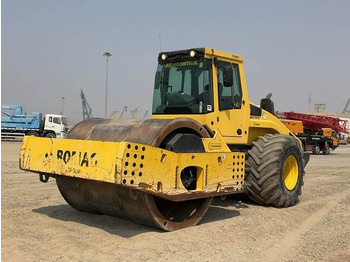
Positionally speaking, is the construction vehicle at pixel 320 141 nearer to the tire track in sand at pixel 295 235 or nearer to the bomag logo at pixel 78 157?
the tire track in sand at pixel 295 235

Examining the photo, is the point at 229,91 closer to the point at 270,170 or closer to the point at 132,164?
the point at 270,170

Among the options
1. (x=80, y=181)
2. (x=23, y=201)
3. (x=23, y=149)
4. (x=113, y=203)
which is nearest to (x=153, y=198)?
(x=113, y=203)

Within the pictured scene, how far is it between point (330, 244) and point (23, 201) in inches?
214

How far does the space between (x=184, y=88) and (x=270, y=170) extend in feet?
6.82

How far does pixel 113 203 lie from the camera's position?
5445mm

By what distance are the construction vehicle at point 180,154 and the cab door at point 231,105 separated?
2 centimetres

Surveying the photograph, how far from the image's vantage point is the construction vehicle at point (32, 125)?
33.2 m

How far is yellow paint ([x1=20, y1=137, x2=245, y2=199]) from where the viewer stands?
4.56m

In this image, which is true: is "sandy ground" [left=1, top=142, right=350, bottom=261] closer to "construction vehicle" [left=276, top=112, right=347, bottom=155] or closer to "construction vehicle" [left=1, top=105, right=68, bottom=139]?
"construction vehicle" [left=276, top=112, right=347, bottom=155]

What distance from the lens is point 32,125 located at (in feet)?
111

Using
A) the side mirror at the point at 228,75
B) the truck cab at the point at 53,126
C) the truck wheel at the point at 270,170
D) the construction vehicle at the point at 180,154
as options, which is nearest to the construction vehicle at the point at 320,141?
the construction vehicle at the point at 180,154

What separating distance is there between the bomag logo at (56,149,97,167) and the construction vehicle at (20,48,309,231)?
0.01 metres

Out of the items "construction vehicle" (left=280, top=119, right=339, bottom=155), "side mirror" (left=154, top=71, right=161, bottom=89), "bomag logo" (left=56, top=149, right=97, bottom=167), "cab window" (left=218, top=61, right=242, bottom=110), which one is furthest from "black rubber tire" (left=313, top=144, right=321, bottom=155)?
"bomag logo" (left=56, top=149, right=97, bottom=167)

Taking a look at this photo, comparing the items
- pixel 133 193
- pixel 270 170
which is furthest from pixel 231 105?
pixel 133 193
